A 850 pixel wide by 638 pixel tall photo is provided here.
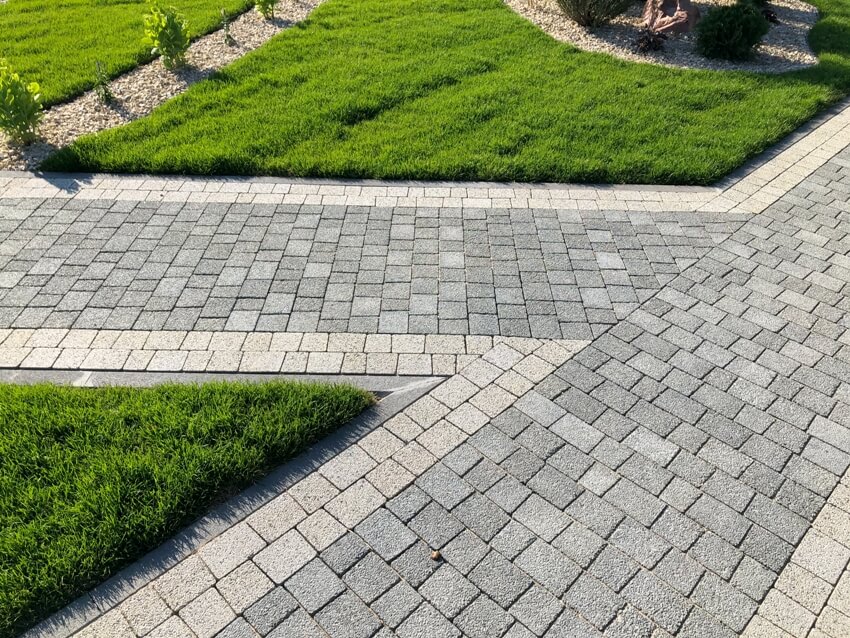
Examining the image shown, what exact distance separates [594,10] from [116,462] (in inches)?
464

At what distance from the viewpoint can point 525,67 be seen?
1105 cm

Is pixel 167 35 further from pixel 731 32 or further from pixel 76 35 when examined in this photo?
pixel 731 32

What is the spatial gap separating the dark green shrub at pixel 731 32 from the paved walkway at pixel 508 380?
403cm

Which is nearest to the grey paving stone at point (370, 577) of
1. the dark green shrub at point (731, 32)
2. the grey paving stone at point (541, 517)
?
the grey paving stone at point (541, 517)

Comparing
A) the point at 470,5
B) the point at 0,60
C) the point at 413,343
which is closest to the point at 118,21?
the point at 0,60

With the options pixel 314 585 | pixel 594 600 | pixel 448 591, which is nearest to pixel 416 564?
pixel 448 591

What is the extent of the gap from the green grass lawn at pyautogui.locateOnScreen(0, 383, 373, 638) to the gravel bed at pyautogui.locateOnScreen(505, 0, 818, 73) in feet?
31.9

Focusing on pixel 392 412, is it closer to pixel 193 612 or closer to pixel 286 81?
pixel 193 612

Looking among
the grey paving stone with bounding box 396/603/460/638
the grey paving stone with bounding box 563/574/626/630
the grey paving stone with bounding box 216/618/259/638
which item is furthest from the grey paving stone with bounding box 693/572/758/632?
the grey paving stone with bounding box 216/618/259/638

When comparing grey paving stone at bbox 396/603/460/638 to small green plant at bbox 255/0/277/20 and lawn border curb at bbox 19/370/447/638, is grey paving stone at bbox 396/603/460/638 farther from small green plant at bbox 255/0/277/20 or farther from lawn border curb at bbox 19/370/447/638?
small green plant at bbox 255/0/277/20

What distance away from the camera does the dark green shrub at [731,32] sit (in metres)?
11.2

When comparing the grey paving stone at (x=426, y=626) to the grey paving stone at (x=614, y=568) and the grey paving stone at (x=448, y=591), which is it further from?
the grey paving stone at (x=614, y=568)

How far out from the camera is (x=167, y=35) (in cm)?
1035

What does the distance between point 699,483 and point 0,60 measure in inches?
381
